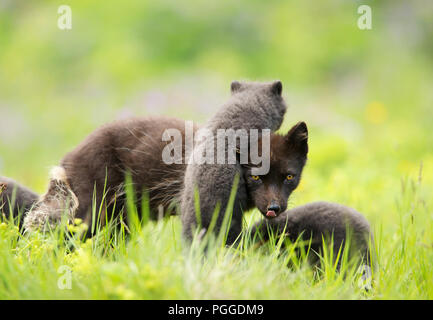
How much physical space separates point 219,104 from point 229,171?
139 centimetres

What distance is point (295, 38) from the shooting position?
1802 centimetres

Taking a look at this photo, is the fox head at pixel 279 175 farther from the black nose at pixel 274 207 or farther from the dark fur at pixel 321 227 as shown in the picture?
the dark fur at pixel 321 227

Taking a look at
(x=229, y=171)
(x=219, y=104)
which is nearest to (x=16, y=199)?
(x=219, y=104)

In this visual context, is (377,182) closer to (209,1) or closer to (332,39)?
(332,39)

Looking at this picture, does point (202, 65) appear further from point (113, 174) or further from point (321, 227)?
→ point (321, 227)

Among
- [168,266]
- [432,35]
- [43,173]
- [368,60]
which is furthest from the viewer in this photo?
[432,35]

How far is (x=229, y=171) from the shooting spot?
4402 millimetres

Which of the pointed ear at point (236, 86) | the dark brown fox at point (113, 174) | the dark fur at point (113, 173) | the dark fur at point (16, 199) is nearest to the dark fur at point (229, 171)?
the pointed ear at point (236, 86)

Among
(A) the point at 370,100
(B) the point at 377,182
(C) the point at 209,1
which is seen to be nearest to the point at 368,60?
(A) the point at 370,100

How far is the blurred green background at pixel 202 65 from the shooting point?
41.9 ft

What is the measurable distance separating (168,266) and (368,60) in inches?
601

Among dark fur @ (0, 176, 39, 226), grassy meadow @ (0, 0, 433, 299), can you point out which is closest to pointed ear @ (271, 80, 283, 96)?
grassy meadow @ (0, 0, 433, 299)

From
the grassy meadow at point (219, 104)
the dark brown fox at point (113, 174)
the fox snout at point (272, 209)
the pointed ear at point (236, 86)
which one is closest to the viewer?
the grassy meadow at point (219, 104)

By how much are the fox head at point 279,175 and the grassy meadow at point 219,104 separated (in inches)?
15.4
